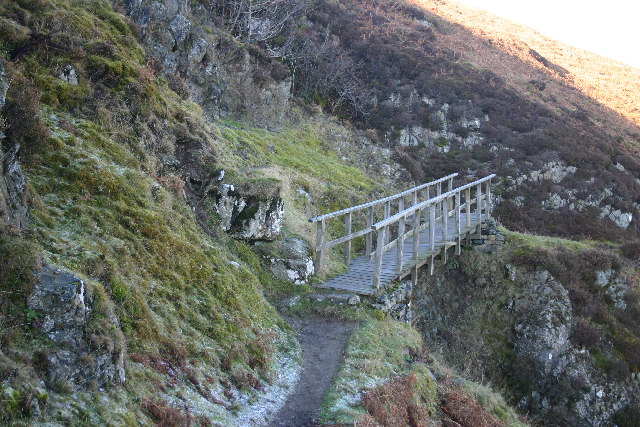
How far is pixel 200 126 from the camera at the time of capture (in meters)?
14.3

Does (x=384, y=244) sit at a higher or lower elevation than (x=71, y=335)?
lower

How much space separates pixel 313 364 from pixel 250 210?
4769mm

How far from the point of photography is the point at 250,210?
12180 mm

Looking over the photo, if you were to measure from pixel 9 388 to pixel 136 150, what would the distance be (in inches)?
281

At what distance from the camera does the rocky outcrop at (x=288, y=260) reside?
12023 millimetres

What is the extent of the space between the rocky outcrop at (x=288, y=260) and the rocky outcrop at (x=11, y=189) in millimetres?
6291

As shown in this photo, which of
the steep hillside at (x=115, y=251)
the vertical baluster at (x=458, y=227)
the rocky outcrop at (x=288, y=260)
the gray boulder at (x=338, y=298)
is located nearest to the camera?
the steep hillside at (x=115, y=251)

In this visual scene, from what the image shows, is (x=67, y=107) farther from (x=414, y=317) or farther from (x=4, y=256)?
(x=414, y=317)

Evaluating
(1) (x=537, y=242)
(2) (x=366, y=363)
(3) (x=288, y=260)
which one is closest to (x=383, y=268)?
(3) (x=288, y=260)

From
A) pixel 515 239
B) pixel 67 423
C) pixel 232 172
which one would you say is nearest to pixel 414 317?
pixel 515 239

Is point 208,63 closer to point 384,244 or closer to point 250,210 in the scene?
point 250,210

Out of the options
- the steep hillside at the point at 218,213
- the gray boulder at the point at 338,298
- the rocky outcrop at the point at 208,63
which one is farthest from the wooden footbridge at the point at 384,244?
the rocky outcrop at the point at 208,63

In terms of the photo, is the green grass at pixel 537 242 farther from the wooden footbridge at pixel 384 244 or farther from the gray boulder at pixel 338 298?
the gray boulder at pixel 338 298

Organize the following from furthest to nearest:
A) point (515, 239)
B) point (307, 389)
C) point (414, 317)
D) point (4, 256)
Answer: point (515, 239) < point (414, 317) < point (307, 389) < point (4, 256)
